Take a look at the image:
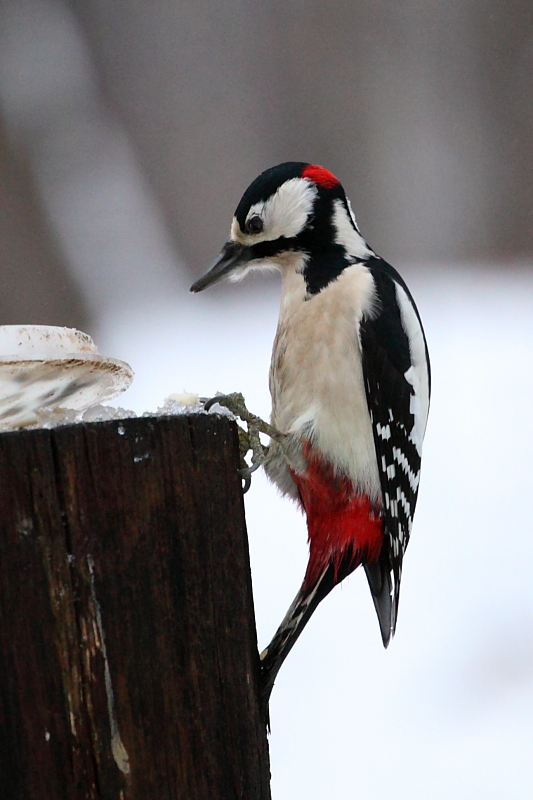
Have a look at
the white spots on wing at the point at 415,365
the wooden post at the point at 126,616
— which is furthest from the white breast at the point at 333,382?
the wooden post at the point at 126,616

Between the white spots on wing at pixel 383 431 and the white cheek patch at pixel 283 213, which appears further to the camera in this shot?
the white cheek patch at pixel 283 213

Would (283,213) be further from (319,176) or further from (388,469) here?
(388,469)

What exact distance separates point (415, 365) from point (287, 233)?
44cm

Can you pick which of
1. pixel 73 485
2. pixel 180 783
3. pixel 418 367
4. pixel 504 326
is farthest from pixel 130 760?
pixel 504 326

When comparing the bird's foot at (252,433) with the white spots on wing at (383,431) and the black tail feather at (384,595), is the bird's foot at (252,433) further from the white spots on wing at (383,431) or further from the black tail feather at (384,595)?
the black tail feather at (384,595)

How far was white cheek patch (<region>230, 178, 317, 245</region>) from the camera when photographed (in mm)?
1972

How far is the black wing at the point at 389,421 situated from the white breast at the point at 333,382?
0.07ft

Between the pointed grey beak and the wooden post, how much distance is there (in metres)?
0.98

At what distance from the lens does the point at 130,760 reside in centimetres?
95

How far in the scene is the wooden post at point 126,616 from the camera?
904 millimetres

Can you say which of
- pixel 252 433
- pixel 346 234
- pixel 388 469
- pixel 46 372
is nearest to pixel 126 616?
pixel 46 372

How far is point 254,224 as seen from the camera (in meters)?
1.98

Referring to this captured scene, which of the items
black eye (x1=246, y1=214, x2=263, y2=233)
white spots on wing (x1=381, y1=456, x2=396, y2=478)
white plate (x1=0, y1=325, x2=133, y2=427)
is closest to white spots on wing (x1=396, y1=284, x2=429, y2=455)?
white spots on wing (x1=381, y1=456, x2=396, y2=478)

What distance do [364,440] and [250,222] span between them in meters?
0.59
